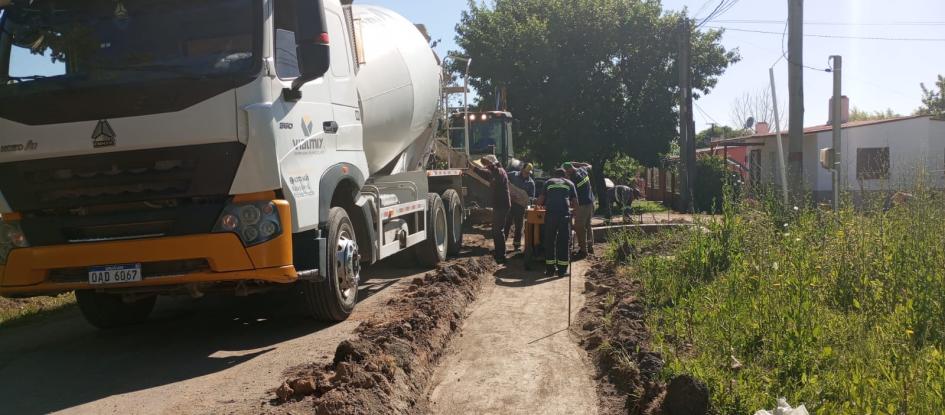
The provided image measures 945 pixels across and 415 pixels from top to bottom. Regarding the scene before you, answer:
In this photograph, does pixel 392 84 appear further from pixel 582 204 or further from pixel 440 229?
pixel 582 204

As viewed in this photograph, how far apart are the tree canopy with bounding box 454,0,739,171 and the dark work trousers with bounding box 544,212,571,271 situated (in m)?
18.4

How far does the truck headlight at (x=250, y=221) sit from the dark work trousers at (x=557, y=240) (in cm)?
564

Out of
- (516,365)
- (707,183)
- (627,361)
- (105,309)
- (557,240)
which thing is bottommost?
(516,365)

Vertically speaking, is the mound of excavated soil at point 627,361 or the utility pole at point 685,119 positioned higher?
the utility pole at point 685,119

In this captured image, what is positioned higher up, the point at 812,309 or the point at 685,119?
the point at 685,119

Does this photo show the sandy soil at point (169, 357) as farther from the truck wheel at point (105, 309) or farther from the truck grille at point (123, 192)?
the truck grille at point (123, 192)

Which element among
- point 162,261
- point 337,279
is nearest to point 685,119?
point 337,279

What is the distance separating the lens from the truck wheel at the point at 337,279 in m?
7.00

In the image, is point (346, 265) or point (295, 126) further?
point (346, 265)

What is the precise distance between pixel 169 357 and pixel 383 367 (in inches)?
90.1

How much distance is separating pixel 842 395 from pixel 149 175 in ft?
16.8

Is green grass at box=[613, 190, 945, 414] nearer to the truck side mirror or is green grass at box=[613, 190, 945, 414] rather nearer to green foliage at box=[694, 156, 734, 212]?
the truck side mirror

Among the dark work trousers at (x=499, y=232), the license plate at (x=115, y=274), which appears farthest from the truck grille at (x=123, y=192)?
the dark work trousers at (x=499, y=232)

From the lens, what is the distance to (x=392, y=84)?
31.9ft
